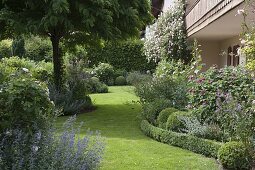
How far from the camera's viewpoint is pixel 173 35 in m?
20.4

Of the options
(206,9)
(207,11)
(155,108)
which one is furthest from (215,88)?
(206,9)

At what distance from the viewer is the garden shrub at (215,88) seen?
8.00 m

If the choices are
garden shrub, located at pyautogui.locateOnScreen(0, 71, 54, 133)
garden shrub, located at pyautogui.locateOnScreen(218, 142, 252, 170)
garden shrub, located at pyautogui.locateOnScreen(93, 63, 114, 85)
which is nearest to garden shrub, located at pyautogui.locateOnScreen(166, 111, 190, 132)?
garden shrub, located at pyautogui.locateOnScreen(218, 142, 252, 170)

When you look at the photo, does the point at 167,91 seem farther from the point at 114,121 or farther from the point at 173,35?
the point at 173,35

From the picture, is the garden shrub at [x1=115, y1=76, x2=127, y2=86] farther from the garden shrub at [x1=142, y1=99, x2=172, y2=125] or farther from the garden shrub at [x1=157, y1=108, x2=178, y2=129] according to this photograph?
the garden shrub at [x1=157, y1=108, x2=178, y2=129]

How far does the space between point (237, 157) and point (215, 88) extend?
2158mm

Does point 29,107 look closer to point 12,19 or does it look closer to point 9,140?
point 9,140

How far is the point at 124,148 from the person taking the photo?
26.9 ft

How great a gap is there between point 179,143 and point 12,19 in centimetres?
655

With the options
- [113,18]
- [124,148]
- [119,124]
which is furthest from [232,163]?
[113,18]

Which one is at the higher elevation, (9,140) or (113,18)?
(113,18)

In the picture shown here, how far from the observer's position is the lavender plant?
4648 mm

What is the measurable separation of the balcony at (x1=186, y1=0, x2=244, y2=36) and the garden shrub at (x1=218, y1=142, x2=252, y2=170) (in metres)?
3.54

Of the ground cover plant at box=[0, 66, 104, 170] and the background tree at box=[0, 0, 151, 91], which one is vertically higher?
the background tree at box=[0, 0, 151, 91]
